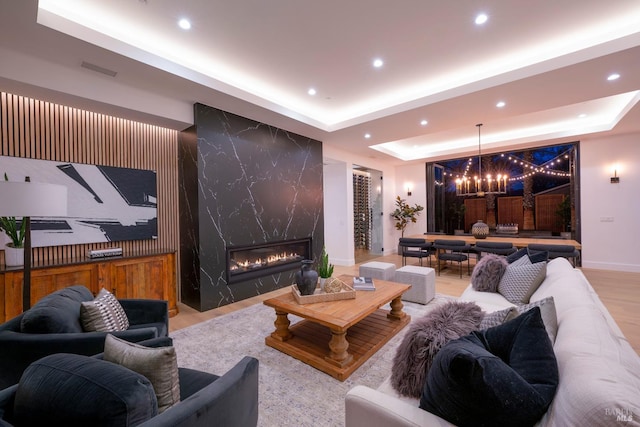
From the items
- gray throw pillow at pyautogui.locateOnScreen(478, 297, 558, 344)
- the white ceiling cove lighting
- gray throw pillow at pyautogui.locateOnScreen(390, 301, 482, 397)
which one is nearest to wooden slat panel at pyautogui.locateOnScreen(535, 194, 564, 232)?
gray throw pillow at pyautogui.locateOnScreen(478, 297, 558, 344)

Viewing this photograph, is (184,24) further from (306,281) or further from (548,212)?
(548,212)

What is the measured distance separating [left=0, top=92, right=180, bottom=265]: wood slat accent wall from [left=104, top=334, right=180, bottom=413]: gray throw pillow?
297 cm

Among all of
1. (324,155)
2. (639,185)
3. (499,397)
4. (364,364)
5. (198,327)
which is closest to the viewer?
(499,397)

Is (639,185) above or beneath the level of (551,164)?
→ beneath

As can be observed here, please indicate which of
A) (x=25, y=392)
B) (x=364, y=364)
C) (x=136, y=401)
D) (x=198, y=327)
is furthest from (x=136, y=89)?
(x=364, y=364)

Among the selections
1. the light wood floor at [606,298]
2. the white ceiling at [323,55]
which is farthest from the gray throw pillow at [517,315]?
the white ceiling at [323,55]

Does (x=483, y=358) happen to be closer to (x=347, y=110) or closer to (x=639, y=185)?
(x=347, y=110)

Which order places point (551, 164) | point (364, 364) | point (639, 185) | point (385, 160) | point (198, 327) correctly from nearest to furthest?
point (364, 364), point (198, 327), point (639, 185), point (551, 164), point (385, 160)

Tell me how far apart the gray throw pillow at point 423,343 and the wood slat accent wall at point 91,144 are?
3.85 metres

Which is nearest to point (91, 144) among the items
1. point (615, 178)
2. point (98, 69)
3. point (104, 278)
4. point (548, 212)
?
point (98, 69)

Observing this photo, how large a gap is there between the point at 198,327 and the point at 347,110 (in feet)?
13.9

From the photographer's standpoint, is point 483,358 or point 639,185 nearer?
point 483,358

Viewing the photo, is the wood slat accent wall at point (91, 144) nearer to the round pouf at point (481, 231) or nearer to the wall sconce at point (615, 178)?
the round pouf at point (481, 231)

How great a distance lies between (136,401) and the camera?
942mm
